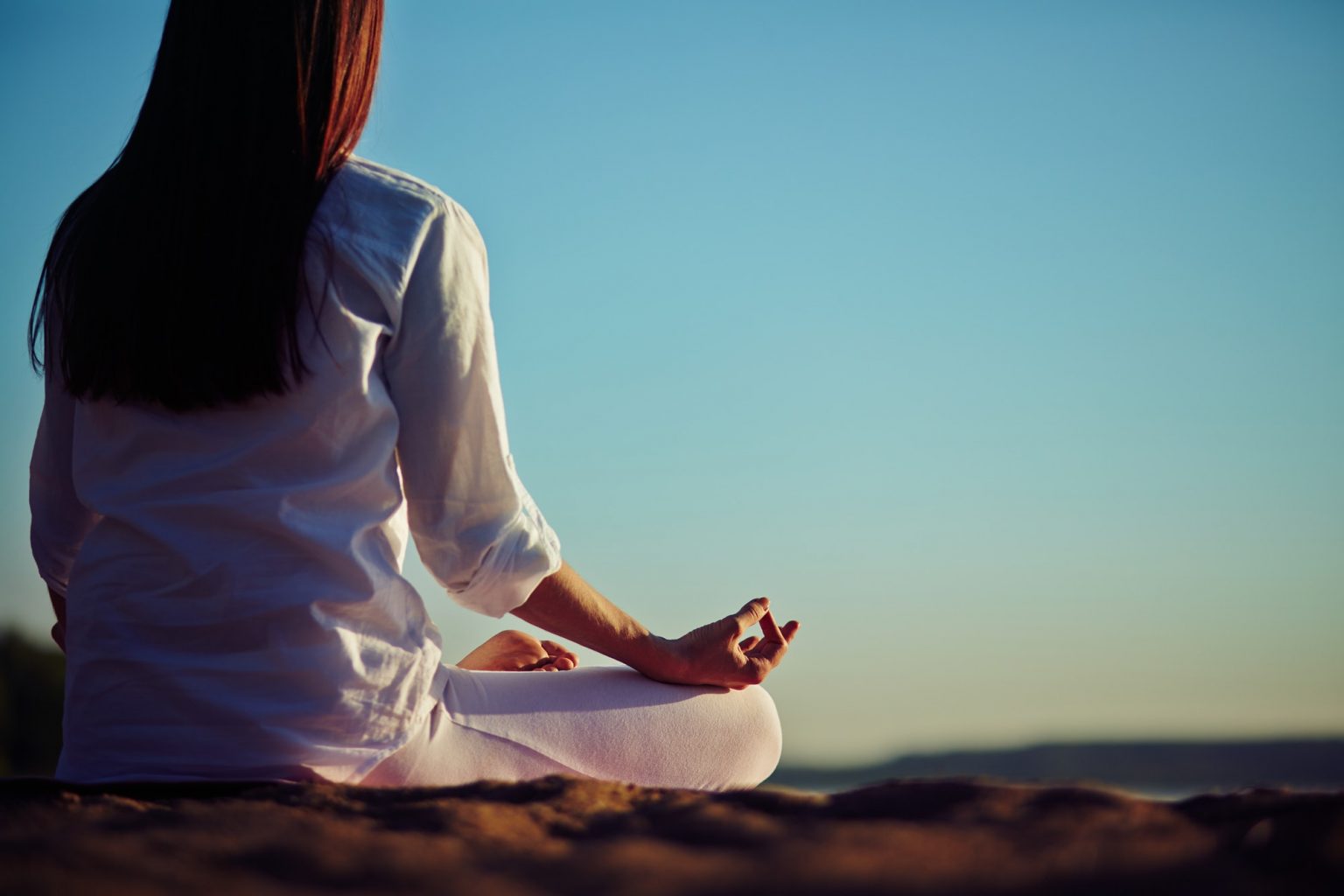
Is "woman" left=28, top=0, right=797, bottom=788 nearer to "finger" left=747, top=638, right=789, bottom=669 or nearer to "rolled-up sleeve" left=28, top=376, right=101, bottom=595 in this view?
"rolled-up sleeve" left=28, top=376, right=101, bottom=595

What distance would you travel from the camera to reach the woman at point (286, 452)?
1652mm

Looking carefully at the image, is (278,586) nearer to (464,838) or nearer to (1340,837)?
(464,838)

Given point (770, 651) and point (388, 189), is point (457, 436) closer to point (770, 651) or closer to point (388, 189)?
point (388, 189)

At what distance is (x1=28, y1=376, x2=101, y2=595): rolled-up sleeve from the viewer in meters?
2.02

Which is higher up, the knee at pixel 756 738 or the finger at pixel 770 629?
the finger at pixel 770 629

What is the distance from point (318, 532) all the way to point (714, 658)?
2.33ft

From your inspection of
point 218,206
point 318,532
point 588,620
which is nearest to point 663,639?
point 588,620

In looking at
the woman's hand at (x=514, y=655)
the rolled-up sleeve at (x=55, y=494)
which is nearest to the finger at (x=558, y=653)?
the woman's hand at (x=514, y=655)

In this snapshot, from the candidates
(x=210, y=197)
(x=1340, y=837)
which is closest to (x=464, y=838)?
(x=1340, y=837)

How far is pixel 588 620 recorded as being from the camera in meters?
1.93

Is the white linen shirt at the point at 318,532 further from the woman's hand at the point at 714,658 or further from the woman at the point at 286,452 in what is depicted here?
the woman's hand at the point at 714,658

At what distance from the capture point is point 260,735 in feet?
5.36

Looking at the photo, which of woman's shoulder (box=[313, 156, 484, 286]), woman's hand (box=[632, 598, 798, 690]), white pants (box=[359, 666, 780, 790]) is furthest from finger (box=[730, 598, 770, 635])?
woman's shoulder (box=[313, 156, 484, 286])

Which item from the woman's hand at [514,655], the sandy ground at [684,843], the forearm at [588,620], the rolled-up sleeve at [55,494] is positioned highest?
the rolled-up sleeve at [55,494]
